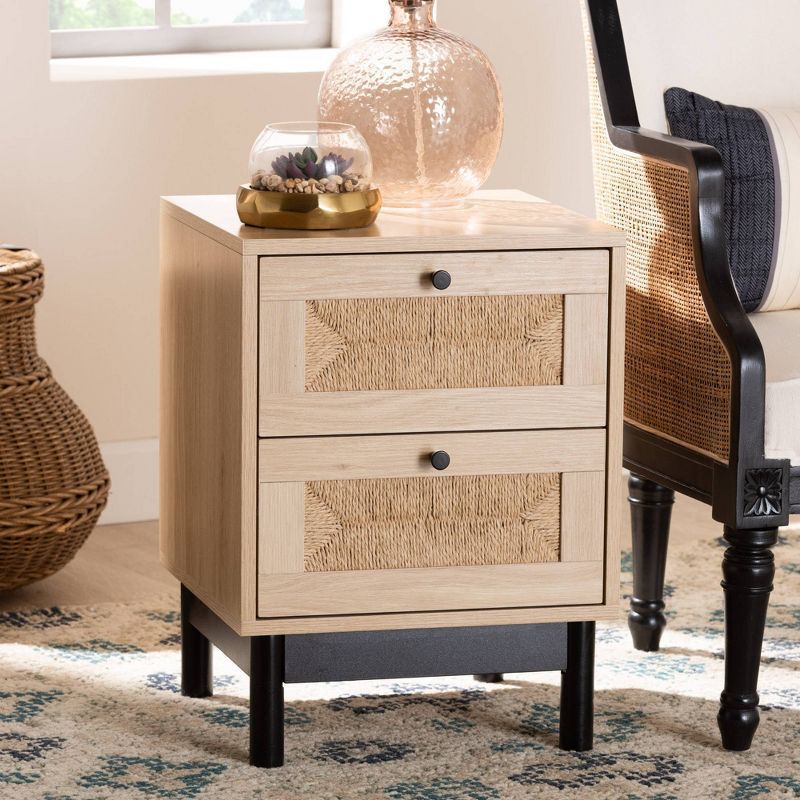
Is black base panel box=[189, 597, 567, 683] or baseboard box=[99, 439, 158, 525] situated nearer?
black base panel box=[189, 597, 567, 683]

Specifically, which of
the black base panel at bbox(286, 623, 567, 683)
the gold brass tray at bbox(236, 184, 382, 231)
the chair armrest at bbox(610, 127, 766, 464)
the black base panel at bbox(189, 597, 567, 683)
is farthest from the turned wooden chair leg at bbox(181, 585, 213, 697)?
the chair armrest at bbox(610, 127, 766, 464)

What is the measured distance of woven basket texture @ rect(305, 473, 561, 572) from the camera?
1768 mm

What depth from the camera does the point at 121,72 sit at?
2.86m

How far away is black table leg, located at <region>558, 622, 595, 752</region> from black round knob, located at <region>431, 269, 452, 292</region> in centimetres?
42

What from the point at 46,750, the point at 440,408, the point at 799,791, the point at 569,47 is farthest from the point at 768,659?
the point at 569,47

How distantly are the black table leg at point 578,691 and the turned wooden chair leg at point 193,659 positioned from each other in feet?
1.48

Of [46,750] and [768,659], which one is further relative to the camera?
[768,659]

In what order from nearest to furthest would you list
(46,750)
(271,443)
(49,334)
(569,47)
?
(271,443) → (46,750) → (49,334) → (569,47)

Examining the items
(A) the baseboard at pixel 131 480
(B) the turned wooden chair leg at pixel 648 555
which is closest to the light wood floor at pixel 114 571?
(A) the baseboard at pixel 131 480

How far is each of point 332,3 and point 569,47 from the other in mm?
453

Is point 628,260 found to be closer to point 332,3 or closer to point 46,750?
point 46,750

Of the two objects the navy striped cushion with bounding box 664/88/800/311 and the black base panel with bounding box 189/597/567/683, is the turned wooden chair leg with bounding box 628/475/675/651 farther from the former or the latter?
the black base panel with bounding box 189/597/567/683

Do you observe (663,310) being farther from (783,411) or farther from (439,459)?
(439,459)

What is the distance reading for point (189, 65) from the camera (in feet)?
9.63
